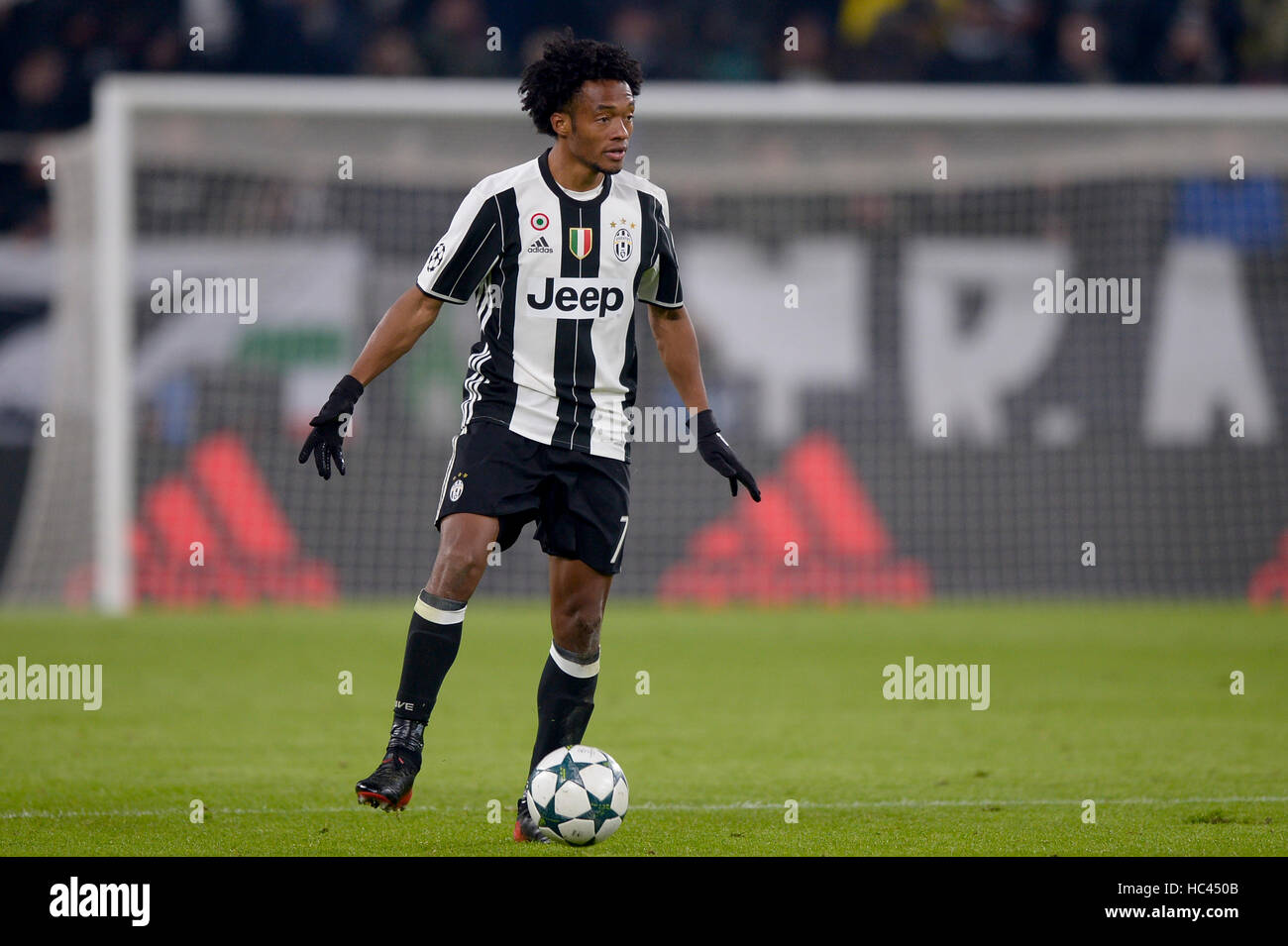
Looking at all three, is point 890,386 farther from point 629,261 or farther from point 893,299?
point 629,261

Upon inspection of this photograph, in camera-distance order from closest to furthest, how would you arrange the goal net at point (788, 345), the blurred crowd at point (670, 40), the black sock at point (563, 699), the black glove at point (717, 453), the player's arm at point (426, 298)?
the player's arm at point (426, 298), the black sock at point (563, 699), the black glove at point (717, 453), the goal net at point (788, 345), the blurred crowd at point (670, 40)

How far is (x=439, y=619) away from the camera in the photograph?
4.95 meters

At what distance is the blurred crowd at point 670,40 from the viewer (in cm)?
1510

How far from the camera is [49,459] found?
12969 mm

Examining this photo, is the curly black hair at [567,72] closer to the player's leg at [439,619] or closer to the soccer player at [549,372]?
the soccer player at [549,372]

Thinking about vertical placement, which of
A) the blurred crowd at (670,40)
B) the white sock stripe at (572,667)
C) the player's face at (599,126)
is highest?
the blurred crowd at (670,40)

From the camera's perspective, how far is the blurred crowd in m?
15.1

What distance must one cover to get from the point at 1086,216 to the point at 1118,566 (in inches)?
108

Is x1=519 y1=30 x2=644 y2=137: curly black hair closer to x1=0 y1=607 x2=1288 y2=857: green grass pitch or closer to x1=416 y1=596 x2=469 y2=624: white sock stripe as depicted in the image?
x1=416 y1=596 x2=469 y2=624: white sock stripe

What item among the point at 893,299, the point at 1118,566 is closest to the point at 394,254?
the point at 893,299

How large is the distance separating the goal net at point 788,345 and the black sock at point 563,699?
7718 mm

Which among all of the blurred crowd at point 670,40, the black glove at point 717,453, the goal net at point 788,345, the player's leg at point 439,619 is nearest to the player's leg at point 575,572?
the player's leg at point 439,619

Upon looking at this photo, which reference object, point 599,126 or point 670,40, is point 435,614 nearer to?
point 599,126

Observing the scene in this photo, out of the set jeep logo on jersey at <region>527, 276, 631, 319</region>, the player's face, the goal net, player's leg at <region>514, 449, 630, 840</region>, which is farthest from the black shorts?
the goal net
